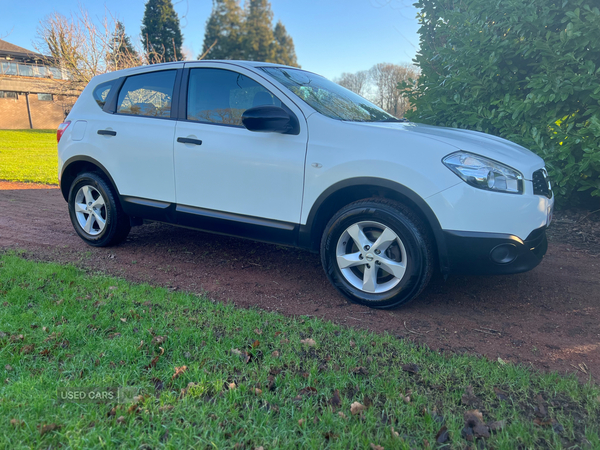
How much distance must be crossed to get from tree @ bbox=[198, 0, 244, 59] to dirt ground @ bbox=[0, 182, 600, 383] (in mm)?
54051

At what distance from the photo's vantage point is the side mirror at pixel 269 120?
3.54 metres

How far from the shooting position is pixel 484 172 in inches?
124

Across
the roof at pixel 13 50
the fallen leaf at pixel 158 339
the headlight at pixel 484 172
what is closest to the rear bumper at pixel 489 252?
the headlight at pixel 484 172

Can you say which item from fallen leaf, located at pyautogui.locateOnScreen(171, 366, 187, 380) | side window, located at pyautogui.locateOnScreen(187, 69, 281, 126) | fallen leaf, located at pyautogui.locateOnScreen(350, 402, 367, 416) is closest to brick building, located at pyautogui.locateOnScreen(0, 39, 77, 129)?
side window, located at pyautogui.locateOnScreen(187, 69, 281, 126)

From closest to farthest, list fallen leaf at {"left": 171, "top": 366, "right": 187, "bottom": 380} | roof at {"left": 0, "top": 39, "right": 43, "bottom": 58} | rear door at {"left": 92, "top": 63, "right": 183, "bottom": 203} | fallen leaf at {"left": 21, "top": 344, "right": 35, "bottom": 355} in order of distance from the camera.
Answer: fallen leaf at {"left": 171, "top": 366, "right": 187, "bottom": 380} → fallen leaf at {"left": 21, "top": 344, "right": 35, "bottom": 355} → rear door at {"left": 92, "top": 63, "right": 183, "bottom": 203} → roof at {"left": 0, "top": 39, "right": 43, "bottom": 58}

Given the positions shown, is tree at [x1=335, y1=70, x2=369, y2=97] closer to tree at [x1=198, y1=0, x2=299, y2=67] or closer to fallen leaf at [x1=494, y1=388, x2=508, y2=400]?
tree at [x1=198, y1=0, x2=299, y2=67]

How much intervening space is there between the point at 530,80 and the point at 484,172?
10.6 feet

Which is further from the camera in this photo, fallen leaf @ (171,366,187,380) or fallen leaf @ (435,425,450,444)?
fallen leaf @ (171,366,187,380)

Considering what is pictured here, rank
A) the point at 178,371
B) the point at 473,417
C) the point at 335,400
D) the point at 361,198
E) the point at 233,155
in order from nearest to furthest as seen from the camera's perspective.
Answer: the point at 473,417, the point at 335,400, the point at 178,371, the point at 361,198, the point at 233,155

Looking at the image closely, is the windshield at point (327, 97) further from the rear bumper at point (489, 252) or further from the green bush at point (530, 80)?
the green bush at point (530, 80)

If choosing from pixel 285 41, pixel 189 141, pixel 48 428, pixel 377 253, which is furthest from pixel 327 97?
pixel 285 41

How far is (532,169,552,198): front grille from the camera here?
3296 millimetres

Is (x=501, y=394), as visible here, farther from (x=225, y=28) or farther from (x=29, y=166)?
(x=225, y=28)

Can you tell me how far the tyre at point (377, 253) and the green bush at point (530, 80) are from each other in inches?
121
